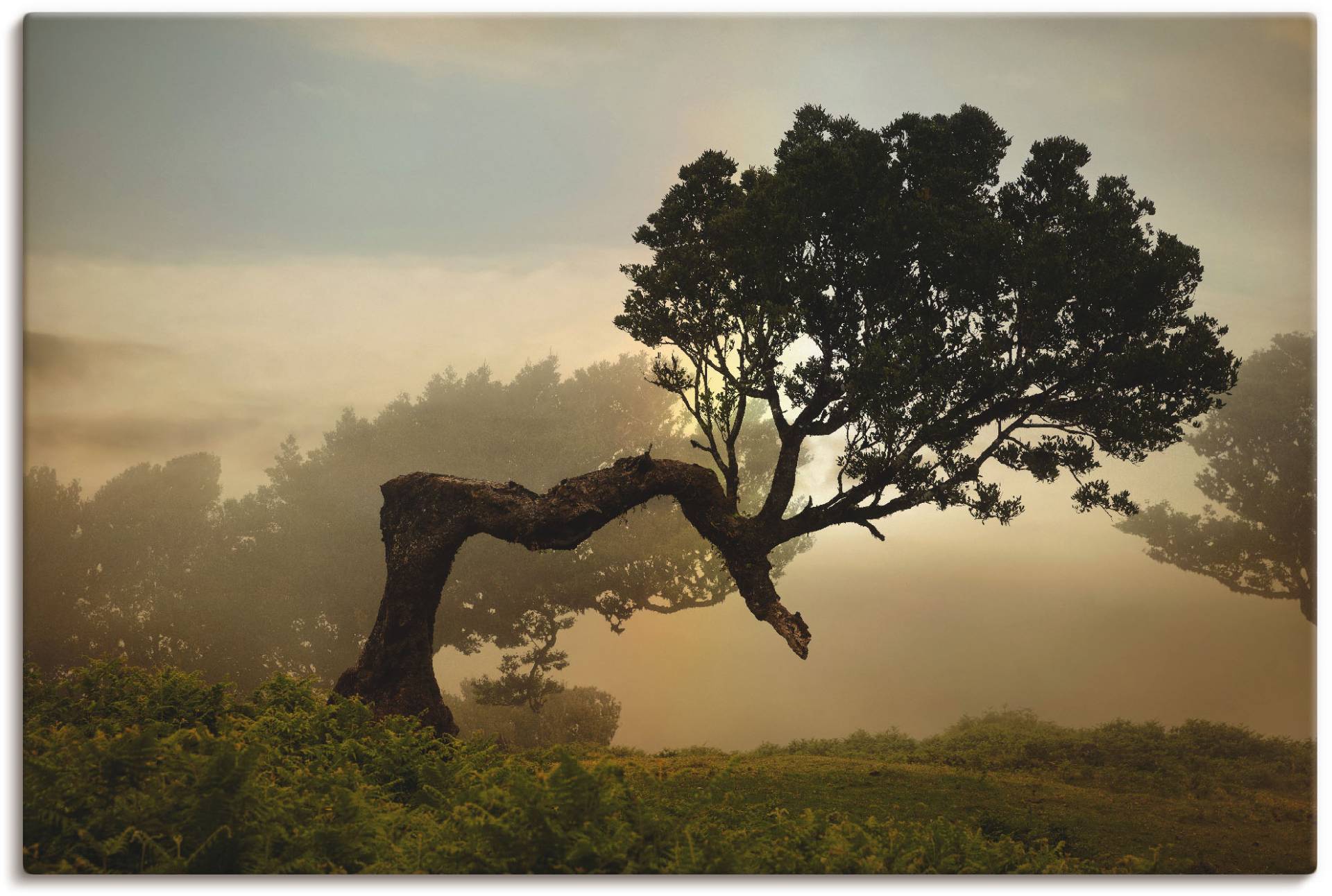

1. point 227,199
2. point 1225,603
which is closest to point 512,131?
point 227,199

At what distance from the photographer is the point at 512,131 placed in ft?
43.4

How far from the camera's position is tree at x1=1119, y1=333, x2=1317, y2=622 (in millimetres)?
16750

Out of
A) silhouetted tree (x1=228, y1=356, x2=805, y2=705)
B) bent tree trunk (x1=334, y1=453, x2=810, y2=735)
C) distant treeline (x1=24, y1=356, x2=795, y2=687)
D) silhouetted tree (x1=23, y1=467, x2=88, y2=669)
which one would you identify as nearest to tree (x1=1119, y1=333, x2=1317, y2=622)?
silhouetted tree (x1=228, y1=356, x2=805, y2=705)

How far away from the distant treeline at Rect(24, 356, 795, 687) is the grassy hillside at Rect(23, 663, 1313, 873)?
28.8ft

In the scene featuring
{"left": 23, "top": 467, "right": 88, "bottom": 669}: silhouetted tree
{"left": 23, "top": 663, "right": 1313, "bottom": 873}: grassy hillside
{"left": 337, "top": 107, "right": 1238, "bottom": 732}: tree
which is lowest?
{"left": 23, "top": 663, "right": 1313, "bottom": 873}: grassy hillside

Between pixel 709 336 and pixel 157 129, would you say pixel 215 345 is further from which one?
pixel 709 336

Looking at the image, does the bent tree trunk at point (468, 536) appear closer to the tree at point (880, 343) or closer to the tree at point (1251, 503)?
the tree at point (880, 343)

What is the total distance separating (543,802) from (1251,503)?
16.6 metres

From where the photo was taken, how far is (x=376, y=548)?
2261 centimetres

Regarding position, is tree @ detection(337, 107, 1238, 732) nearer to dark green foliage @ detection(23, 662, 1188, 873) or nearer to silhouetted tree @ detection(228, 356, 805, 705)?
dark green foliage @ detection(23, 662, 1188, 873)

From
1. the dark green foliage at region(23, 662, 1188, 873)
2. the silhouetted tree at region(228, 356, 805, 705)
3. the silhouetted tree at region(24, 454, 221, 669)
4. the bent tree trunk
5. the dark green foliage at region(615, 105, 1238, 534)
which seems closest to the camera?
the dark green foliage at region(23, 662, 1188, 873)

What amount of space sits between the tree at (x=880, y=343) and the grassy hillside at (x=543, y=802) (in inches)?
78.0

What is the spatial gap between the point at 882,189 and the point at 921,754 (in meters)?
7.89

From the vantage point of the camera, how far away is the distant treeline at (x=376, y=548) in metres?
21.9
